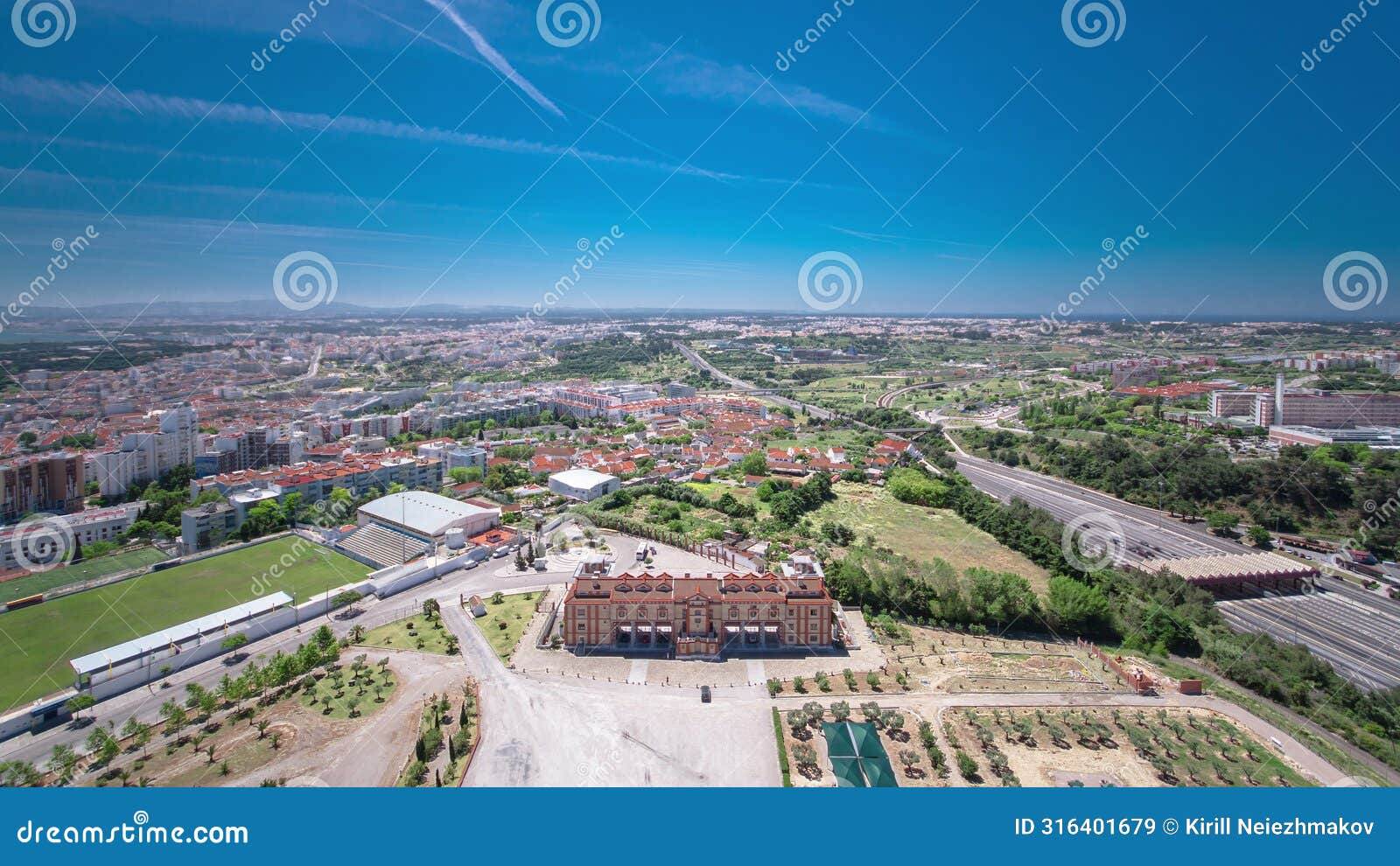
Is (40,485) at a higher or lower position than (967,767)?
higher

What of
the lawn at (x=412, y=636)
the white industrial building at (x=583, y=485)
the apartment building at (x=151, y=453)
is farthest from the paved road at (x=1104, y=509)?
the apartment building at (x=151, y=453)

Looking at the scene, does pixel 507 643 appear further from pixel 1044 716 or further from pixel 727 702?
pixel 1044 716

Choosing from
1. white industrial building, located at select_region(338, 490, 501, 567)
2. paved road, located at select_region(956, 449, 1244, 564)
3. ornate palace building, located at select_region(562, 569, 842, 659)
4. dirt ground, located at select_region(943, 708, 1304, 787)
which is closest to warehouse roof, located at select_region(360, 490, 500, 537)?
white industrial building, located at select_region(338, 490, 501, 567)

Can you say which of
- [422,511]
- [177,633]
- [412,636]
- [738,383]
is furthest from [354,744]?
[738,383]

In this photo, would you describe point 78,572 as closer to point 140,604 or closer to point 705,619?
point 140,604

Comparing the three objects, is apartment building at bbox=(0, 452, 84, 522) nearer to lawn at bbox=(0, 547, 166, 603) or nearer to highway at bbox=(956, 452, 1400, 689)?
lawn at bbox=(0, 547, 166, 603)

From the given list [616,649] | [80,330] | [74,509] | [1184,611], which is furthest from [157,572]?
[1184,611]
